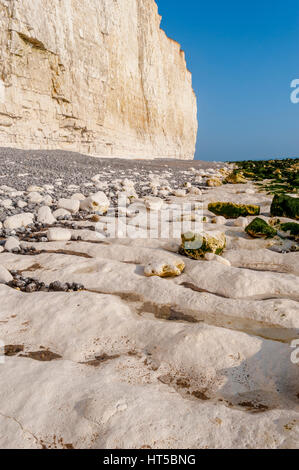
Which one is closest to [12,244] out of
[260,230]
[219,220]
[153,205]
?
[153,205]

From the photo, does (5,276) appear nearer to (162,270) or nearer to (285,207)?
(162,270)

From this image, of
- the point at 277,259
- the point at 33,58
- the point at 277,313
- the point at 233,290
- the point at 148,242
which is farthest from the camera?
the point at 33,58

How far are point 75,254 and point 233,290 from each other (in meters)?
1.92

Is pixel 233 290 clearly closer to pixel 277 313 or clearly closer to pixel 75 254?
pixel 277 313

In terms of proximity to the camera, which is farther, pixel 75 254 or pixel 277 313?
pixel 75 254

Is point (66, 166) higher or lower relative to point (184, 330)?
higher

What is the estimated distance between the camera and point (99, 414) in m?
1.32

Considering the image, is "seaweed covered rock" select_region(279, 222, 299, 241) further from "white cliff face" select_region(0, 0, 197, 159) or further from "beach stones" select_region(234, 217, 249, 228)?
"white cliff face" select_region(0, 0, 197, 159)

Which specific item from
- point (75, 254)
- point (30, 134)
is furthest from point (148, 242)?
point (30, 134)

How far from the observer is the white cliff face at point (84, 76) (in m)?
14.5

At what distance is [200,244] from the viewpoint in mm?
3330

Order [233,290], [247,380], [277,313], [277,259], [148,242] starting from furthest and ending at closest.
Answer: [148,242], [277,259], [233,290], [277,313], [247,380]

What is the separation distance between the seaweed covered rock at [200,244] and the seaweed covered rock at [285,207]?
223 centimetres

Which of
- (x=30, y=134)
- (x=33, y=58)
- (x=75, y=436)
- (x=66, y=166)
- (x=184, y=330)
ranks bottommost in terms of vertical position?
(x=75, y=436)
